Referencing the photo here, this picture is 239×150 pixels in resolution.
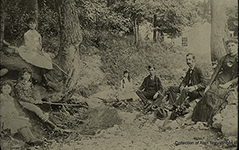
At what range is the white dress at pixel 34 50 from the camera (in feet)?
17.8

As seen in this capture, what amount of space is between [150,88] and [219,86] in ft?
4.03

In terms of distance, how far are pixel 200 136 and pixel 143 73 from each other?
1528 mm

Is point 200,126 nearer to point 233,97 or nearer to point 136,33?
point 233,97

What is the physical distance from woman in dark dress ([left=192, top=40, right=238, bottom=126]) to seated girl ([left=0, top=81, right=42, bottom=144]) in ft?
10.5

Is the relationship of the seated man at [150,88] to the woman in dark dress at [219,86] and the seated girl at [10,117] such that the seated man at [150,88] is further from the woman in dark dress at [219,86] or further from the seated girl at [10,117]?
the seated girl at [10,117]

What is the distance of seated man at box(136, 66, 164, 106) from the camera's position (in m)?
5.15

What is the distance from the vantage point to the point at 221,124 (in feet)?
15.8

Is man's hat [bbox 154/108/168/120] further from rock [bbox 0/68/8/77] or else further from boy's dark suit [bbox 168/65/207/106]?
rock [bbox 0/68/8/77]

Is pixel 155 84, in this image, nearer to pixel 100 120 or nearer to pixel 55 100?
pixel 100 120

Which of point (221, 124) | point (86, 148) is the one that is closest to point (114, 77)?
point (86, 148)

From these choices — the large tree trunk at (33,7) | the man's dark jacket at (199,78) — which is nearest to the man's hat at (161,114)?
the man's dark jacket at (199,78)

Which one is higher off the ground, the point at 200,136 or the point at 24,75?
the point at 24,75

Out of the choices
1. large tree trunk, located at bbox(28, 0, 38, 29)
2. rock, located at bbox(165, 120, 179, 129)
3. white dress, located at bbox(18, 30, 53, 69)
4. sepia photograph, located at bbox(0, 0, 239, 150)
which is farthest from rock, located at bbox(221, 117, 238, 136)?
large tree trunk, located at bbox(28, 0, 38, 29)

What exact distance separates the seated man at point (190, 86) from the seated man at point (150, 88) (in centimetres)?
21
